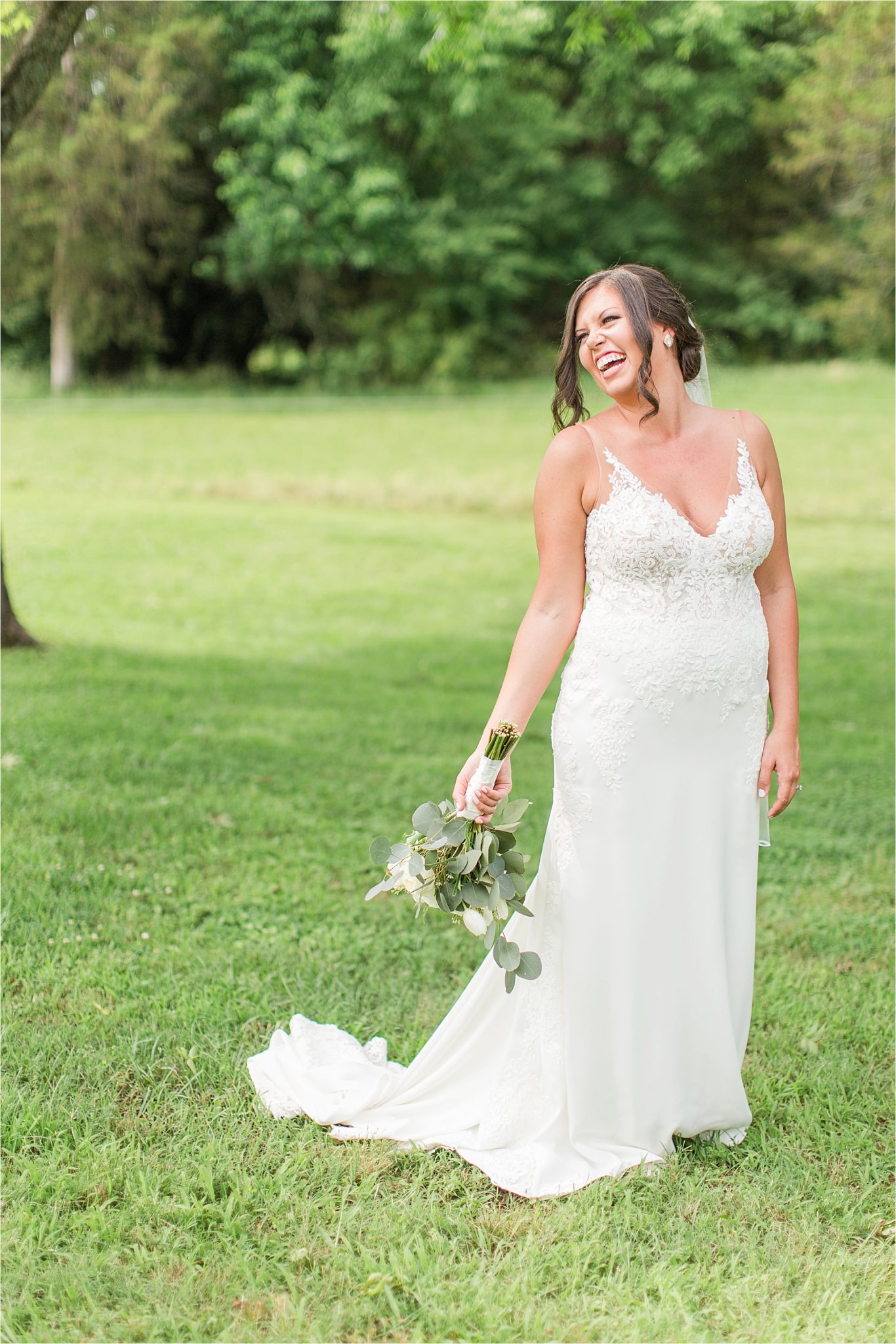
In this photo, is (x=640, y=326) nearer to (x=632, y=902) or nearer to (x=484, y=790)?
(x=484, y=790)

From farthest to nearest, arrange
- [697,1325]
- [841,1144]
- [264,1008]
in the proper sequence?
[264,1008] < [841,1144] < [697,1325]

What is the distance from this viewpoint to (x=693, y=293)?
2764 centimetres

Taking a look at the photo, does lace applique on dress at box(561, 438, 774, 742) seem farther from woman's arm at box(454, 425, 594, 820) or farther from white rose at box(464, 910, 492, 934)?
white rose at box(464, 910, 492, 934)

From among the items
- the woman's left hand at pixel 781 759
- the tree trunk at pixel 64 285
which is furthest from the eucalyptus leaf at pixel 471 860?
the tree trunk at pixel 64 285

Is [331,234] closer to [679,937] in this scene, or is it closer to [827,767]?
[827,767]

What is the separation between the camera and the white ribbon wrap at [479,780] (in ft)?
8.64

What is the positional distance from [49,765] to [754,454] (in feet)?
12.9

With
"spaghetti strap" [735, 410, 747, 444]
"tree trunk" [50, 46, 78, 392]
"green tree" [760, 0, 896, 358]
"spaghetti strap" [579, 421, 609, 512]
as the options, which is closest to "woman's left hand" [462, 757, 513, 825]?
"spaghetti strap" [579, 421, 609, 512]

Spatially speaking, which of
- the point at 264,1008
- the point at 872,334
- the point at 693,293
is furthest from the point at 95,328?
the point at 264,1008

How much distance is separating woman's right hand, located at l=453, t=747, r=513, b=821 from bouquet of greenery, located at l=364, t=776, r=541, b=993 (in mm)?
25

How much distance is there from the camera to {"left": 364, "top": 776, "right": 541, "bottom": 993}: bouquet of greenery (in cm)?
265

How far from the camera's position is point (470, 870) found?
265 cm

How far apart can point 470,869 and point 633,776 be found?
1.51 ft

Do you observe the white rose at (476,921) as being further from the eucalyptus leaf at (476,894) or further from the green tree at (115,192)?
the green tree at (115,192)
